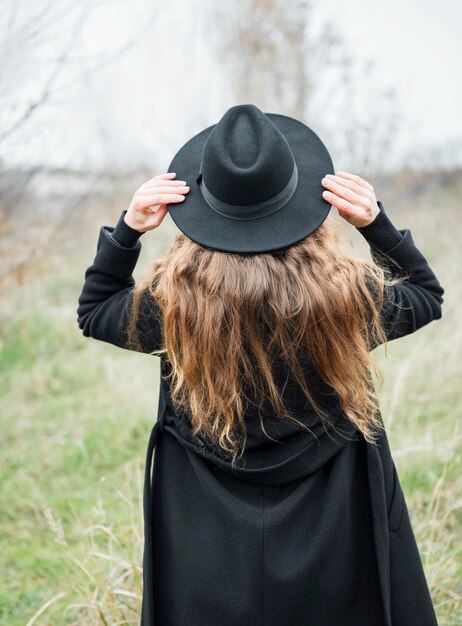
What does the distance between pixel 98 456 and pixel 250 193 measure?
3040 millimetres

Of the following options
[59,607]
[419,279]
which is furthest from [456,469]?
[59,607]

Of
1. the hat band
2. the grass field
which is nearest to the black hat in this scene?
the hat band

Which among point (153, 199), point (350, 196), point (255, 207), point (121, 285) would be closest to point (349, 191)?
point (350, 196)

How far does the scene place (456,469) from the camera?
3.03 meters

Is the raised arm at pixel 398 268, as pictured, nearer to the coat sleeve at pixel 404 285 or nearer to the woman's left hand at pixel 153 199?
the coat sleeve at pixel 404 285

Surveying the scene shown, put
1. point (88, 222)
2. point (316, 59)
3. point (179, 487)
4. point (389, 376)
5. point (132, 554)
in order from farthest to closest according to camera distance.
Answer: point (316, 59) → point (88, 222) → point (389, 376) → point (132, 554) → point (179, 487)

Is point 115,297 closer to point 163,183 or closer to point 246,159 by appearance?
point 163,183

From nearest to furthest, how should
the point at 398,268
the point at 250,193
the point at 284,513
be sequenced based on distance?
1. the point at 250,193
2. the point at 284,513
3. the point at 398,268

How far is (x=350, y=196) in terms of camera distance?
54.8 inches

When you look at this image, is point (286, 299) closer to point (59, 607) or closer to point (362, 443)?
point (362, 443)

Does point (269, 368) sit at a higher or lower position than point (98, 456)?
higher

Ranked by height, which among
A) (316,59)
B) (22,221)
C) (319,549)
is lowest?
(319,549)

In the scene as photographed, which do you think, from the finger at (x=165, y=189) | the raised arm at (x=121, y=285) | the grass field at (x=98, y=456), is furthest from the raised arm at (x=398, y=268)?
the grass field at (x=98, y=456)

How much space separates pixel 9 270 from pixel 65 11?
6.65 ft
